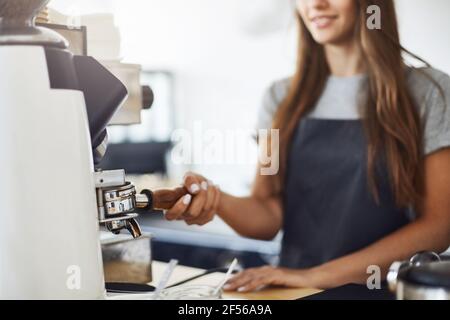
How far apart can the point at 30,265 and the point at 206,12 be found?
14.0 ft

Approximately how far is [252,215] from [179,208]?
0.61 meters

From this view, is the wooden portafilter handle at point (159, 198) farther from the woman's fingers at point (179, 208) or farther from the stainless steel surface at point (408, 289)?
the stainless steel surface at point (408, 289)

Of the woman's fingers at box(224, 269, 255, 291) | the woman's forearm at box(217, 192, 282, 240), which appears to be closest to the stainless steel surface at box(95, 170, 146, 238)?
the woman's fingers at box(224, 269, 255, 291)

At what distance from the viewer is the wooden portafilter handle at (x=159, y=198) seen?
888mm

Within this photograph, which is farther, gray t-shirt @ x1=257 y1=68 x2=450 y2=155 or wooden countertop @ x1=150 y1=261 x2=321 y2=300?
gray t-shirt @ x1=257 y1=68 x2=450 y2=155

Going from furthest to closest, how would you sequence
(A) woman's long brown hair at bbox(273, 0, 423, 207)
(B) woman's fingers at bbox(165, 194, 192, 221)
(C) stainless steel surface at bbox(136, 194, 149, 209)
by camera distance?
(A) woman's long brown hair at bbox(273, 0, 423, 207) → (B) woman's fingers at bbox(165, 194, 192, 221) → (C) stainless steel surface at bbox(136, 194, 149, 209)

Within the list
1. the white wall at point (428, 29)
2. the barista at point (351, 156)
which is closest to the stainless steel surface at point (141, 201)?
the barista at point (351, 156)

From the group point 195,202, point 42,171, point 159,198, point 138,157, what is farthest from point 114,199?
point 138,157

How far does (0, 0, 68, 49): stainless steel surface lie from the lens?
0.67 m

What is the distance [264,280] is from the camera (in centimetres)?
117

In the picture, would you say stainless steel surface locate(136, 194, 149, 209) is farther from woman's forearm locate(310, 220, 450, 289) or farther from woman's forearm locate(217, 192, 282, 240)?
woman's forearm locate(217, 192, 282, 240)

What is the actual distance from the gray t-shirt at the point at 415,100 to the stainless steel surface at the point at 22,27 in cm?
99

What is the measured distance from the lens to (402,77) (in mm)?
1500
